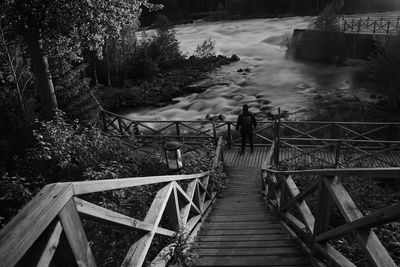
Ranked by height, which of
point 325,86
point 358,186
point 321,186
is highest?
point 321,186

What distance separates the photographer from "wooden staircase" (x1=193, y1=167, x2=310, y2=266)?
11.9 feet

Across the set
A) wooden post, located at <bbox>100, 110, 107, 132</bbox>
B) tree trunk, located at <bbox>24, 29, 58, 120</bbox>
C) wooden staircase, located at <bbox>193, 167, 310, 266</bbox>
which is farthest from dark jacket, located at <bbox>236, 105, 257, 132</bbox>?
wooden post, located at <bbox>100, 110, 107, 132</bbox>

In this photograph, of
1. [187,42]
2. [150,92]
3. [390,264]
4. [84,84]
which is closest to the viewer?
[390,264]

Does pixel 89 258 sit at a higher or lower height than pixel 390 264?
higher

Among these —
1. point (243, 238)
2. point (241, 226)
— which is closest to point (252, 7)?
point (241, 226)

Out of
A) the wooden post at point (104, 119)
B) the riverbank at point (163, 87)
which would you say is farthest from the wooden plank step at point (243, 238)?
the riverbank at point (163, 87)

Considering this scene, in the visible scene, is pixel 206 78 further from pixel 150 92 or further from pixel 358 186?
pixel 358 186

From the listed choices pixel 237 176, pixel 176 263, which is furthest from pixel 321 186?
pixel 237 176

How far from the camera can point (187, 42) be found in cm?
3947

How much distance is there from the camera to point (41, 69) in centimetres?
948

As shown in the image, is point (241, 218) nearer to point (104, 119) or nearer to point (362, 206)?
point (362, 206)

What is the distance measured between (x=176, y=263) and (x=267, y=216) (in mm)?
3091

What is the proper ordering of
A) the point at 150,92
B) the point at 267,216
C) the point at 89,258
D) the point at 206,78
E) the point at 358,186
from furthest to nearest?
1. the point at 206,78
2. the point at 150,92
3. the point at 358,186
4. the point at 267,216
5. the point at 89,258

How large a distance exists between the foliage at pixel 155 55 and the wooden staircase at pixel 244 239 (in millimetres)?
23270
